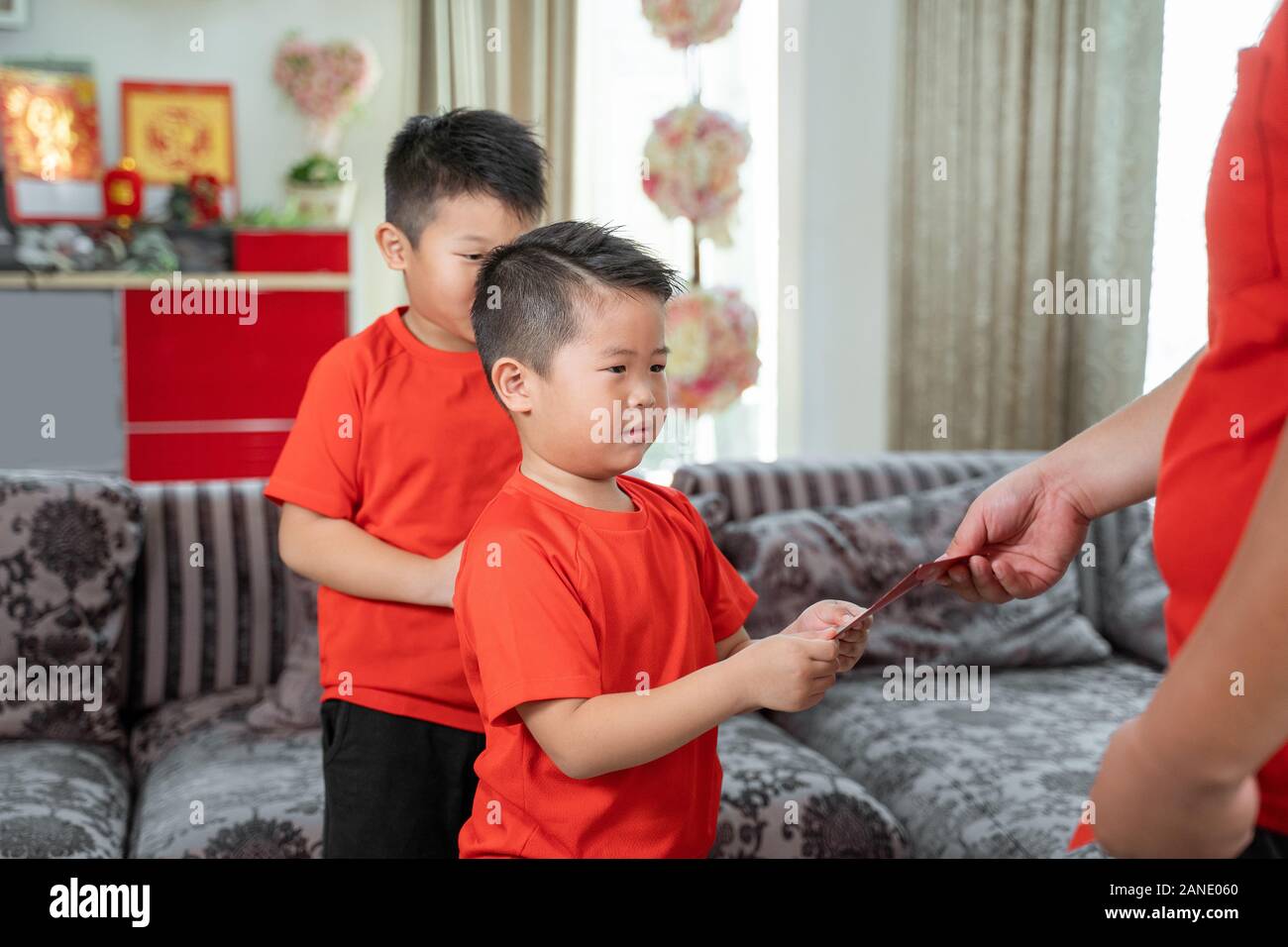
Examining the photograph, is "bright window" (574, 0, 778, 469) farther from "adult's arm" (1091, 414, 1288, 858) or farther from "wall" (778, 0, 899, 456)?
"adult's arm" (1091, 414, 1288, 858)

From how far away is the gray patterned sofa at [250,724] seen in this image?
1.61m

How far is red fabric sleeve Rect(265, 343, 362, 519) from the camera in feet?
3.24

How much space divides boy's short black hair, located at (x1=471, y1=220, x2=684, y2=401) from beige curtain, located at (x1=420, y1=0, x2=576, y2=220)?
2.82 metres

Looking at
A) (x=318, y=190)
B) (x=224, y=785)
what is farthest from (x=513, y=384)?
(x=318, y=190)

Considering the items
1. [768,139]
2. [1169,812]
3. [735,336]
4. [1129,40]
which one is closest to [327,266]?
[768,139]

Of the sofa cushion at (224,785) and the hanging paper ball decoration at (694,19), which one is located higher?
the hanging paper ball decoration at (694,19)

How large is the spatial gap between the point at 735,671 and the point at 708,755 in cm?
16

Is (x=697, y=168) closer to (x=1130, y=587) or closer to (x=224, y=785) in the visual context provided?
(x=1130, y=587)

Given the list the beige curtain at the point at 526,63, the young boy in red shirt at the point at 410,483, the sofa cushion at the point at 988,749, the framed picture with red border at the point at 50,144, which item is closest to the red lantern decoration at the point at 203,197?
the framed picture with red border at the point at 50,144

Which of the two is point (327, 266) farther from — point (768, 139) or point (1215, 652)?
point (1215, 652)

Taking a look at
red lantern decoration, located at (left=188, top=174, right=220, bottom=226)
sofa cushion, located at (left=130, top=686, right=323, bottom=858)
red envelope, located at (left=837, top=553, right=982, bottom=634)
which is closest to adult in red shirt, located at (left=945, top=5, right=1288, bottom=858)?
red envelope, located at (left=837, top=553, right=982, bottom=634)

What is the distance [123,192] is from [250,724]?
2.58 metres

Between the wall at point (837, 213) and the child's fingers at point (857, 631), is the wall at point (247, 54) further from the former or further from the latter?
the child's fingers at point (857, 631)

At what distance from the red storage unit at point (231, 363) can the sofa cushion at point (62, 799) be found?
6.34 feet
